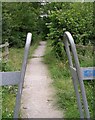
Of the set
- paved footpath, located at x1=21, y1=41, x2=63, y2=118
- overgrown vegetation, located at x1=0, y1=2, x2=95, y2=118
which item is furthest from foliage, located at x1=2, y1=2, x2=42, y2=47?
paved footpath, located at x1=21, y1=41, x2=63, y2=118

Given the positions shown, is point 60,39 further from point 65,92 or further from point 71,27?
point 65,92

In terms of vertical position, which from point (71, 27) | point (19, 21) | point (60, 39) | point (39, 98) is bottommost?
point (19, 21)

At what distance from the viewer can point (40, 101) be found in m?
5.39

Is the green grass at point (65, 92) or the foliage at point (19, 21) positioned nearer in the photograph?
the green grass at point (65, 92)

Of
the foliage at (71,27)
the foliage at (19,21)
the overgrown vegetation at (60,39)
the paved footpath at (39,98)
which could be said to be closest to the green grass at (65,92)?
the overgrown vegetation at (60,39)

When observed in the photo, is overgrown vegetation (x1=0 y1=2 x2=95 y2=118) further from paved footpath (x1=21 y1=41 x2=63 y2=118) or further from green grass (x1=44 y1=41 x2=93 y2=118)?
paved footpath (x1=21 y1=41 x2=63 y2=118)

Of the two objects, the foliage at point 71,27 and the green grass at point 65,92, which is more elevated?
the foliage at point 71,27

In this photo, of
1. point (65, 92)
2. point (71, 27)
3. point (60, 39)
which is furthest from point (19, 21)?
point (65, 92)

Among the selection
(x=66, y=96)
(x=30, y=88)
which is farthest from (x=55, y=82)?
(x=66, y=96)

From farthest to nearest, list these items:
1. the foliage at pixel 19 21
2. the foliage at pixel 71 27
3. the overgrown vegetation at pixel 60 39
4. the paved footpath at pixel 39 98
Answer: the foliage at pixel 19 21
the foliage at pixel 71 27
the overgrown vegetation at pixel 60 39
the paved footpath at pixel 39 98

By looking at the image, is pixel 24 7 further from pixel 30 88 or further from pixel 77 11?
pixel 30 88

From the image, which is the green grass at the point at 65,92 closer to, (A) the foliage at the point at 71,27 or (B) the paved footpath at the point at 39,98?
(B) the paved footpath at the point at 39,98

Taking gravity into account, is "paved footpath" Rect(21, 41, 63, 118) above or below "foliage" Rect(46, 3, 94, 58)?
below

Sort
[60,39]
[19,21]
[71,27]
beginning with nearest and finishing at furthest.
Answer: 1. [71,27]
2. [60,39]
3. [19,21]
